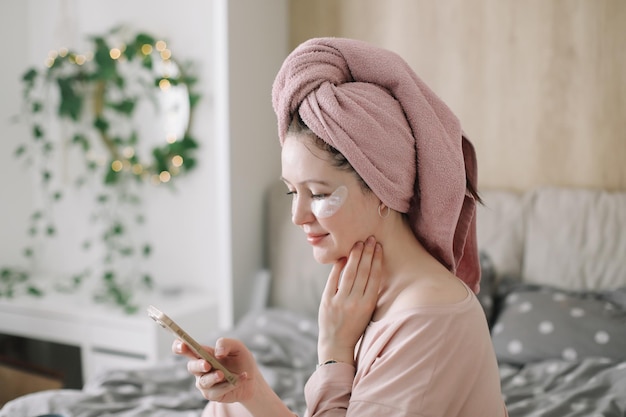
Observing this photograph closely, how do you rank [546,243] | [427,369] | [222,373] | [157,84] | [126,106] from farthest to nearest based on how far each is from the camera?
[126,106]
[157,84]
[546,243]
[222,373]
[427,369]

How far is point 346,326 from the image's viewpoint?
124 centimetres

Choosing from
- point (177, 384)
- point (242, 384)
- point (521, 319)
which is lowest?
point (177, 384)

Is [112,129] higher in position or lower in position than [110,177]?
higher

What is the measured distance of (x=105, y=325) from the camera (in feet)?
9.66

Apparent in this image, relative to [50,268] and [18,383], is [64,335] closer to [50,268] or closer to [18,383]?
[18,383]

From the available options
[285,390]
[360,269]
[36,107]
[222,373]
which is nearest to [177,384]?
[285,390]

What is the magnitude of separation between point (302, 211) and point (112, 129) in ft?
8.05

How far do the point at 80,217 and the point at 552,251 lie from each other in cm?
235

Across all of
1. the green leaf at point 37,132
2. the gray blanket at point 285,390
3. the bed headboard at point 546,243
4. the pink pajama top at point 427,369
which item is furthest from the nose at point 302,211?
the green leaf at point 37,132

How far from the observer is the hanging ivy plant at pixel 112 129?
3.24 meters

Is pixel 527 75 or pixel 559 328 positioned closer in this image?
pixel 559 328

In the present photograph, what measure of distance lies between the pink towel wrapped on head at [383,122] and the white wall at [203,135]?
1652mm

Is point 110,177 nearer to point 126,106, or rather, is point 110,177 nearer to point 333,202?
point 126,106

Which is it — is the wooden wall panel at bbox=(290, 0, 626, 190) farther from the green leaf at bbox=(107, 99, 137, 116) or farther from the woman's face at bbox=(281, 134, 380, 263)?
the woman's face at bbox=(281, 134, 380, 263)
